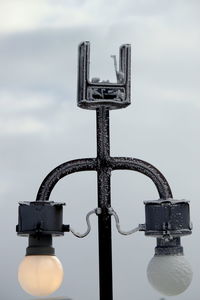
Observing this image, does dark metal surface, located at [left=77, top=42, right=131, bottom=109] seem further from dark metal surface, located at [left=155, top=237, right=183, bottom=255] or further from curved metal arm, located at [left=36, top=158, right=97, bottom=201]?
dark metal surface, located at [left=155, top=237, right=183, bottom=255]

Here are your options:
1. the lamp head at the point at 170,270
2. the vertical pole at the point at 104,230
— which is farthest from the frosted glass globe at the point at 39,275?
the lamp head at the point at 170,270

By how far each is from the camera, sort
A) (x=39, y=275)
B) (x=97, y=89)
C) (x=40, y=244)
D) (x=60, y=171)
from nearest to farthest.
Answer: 1. (x=39, y=275)
2. (x=40, y=244)
3. (x=60, y=171)
4. (x=97, y=89)

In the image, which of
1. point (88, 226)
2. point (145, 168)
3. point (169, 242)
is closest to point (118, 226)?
point (88, 226)

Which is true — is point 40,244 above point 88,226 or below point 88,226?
below

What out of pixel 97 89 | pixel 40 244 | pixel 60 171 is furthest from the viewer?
pixel 97 89

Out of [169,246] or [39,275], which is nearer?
[39,275]

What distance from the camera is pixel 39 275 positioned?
10664 mm

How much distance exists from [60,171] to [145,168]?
95 cm

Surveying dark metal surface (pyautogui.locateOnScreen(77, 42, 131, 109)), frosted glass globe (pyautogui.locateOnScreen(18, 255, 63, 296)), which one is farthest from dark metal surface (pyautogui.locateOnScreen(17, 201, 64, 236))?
dark metal surface (pyautogui.locateOnScreen(77, 42, 131, 109))

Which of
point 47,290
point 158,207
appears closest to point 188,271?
point 158,207

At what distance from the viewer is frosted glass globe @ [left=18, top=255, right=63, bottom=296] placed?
35.0 feet

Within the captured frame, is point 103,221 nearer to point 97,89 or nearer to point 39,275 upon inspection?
point 39,275

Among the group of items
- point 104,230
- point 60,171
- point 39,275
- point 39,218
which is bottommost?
point 39,275

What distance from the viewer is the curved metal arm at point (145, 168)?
433 inches
